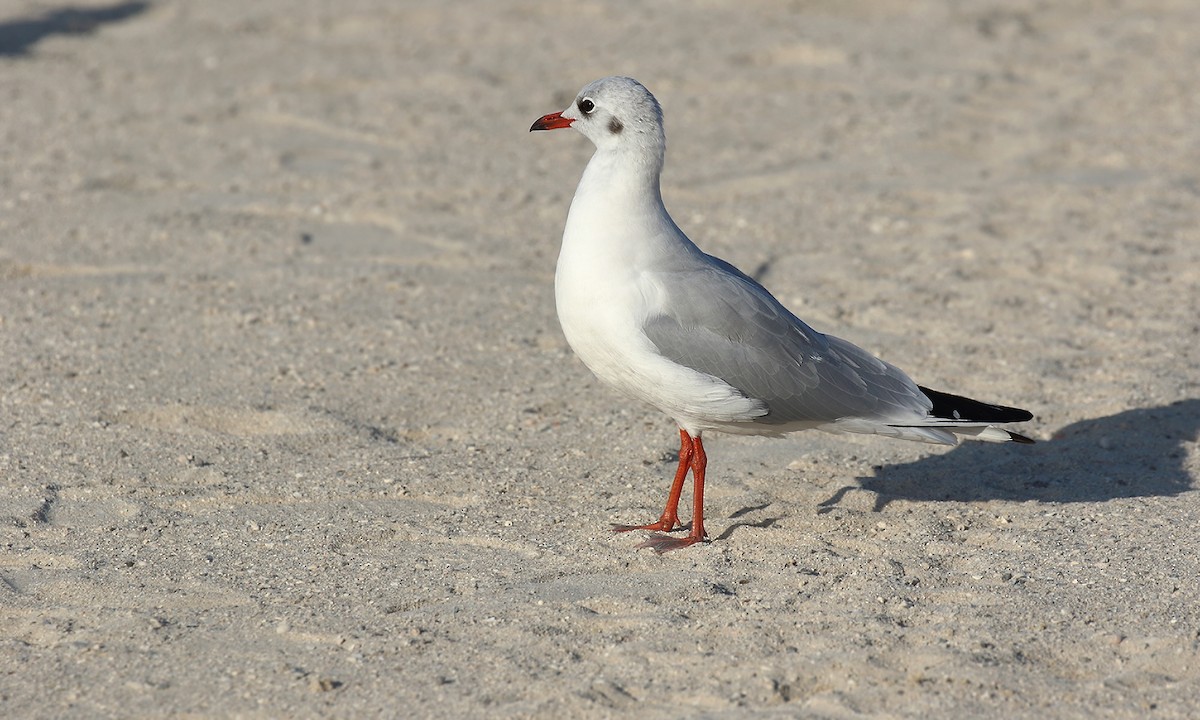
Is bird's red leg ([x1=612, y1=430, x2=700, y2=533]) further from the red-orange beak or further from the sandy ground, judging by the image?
the red-orange beak

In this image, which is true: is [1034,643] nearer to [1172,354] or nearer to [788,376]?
[788,376]

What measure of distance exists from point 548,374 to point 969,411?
1993 millimetres

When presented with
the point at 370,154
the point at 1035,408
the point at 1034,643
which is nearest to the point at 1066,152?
the point at 1035,408

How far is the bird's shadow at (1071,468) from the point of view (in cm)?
500

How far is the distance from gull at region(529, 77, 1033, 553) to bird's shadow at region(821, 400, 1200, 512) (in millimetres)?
408

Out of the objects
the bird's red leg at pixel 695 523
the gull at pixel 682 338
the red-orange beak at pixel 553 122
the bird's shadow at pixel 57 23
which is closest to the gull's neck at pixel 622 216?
the gull at pixel 682 338

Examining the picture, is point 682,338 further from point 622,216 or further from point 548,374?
point 548,374

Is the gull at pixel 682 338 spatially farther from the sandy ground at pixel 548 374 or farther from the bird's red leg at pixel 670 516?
the sandy ground at pixel 548 374

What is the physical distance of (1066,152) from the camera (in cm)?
879

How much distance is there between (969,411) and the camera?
4.66 m

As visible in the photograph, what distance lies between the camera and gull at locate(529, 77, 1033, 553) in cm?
440

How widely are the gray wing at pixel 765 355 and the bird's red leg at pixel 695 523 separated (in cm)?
24

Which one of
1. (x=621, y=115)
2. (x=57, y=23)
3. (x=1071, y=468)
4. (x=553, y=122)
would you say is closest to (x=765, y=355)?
(x=621, y=115)

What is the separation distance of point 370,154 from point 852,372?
4.82 m
